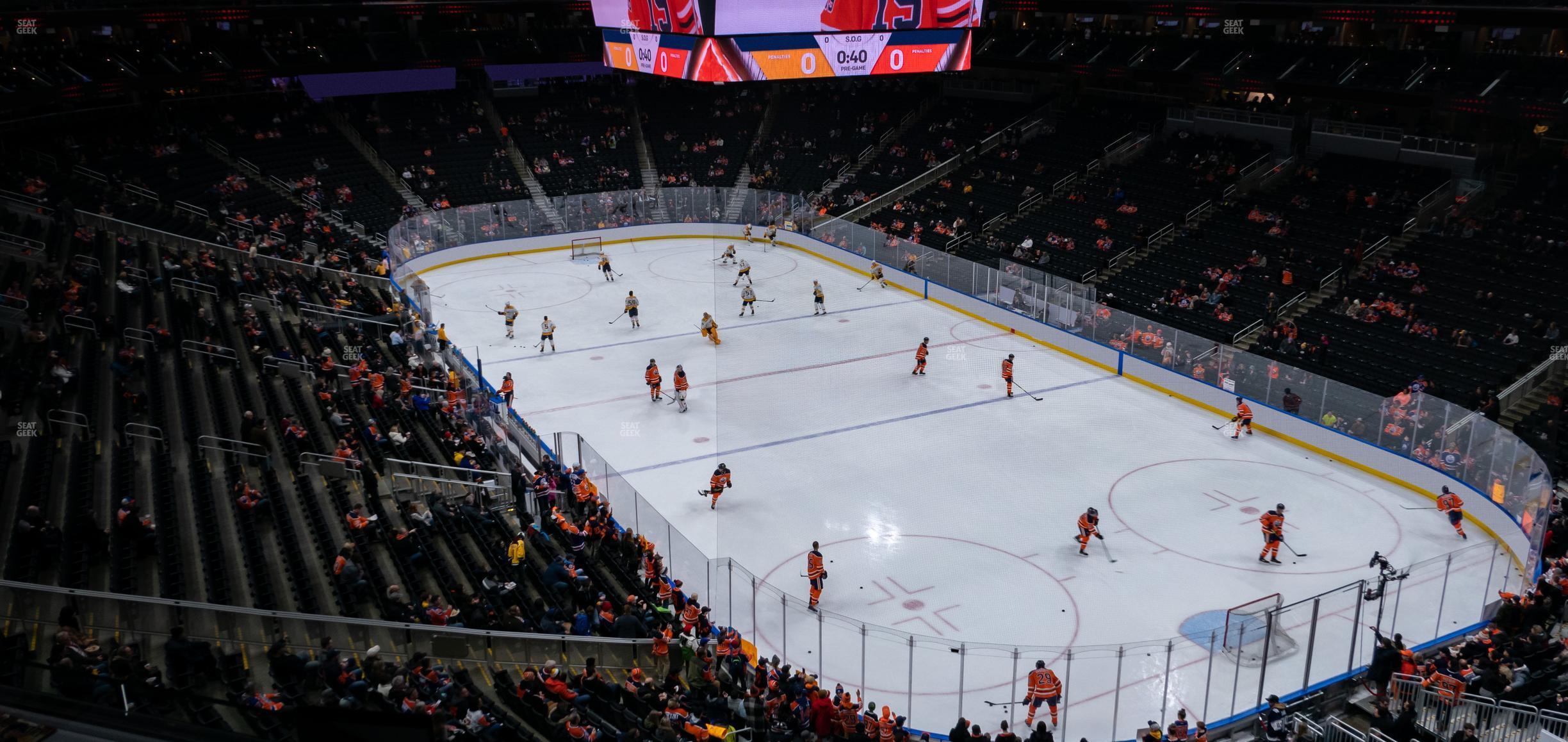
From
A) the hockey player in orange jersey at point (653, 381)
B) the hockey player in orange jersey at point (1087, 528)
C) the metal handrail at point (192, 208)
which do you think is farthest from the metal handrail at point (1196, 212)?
the metal handrail at point (192, 208)

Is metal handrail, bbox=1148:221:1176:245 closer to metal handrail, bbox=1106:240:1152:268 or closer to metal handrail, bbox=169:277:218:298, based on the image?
metal handrail, bbox=1106:240:1152:268

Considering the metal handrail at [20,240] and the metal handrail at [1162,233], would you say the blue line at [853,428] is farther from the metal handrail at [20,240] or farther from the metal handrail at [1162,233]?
the metal handrail at [20,240]

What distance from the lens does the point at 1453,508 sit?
18.2 meters

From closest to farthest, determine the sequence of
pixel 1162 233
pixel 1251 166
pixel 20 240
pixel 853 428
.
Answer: pixel 853 428 → pixel 20 240 → pixel 1162 233 → pixel 1251 166

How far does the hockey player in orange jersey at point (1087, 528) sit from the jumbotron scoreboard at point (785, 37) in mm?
9335

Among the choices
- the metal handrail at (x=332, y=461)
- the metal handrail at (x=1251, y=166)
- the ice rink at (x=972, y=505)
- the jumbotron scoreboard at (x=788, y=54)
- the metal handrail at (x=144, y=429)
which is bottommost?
the ice rink at (x=972, y=505)

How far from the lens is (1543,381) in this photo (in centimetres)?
2180

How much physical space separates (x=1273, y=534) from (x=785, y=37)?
1182 centimetres

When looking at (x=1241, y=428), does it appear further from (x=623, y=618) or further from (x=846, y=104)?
(x=846, y=104)

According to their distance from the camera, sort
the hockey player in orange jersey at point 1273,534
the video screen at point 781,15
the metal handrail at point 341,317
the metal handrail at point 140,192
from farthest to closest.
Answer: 1. the metal handrail at point 140,192
2. the metal handrail at point 341,317
3. the video screen at point 781,15
4. the hockey player in orange jersey at point 1273,534

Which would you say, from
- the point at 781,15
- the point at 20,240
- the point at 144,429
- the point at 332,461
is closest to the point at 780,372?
the point at 781,15

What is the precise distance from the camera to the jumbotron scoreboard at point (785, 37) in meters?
19.2

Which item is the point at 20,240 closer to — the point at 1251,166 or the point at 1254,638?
the point at 1254,638

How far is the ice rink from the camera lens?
46.1 feet
